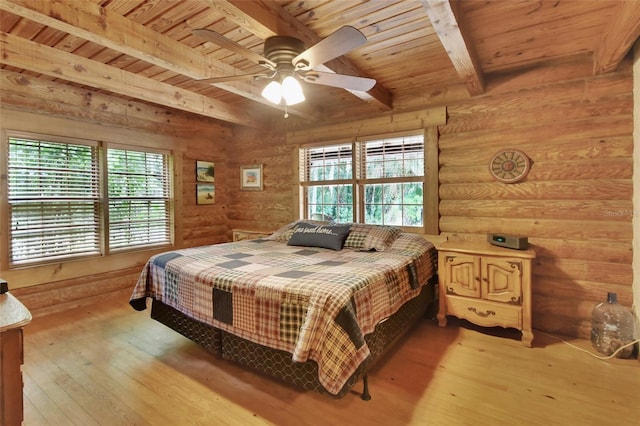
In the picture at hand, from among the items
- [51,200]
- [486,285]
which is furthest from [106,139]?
[486,285]

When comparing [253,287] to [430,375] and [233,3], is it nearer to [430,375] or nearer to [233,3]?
[430,375]

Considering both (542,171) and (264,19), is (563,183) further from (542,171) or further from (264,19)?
(264,19)

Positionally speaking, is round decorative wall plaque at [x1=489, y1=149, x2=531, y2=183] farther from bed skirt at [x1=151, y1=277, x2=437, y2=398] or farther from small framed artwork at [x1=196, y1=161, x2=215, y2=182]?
small framed artwork at [x1=196, y1=161, x2=215, y2=182]

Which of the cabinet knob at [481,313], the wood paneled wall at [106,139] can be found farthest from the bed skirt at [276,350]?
the wood paneled wall at [106,139]

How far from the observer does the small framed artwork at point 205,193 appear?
4.80m

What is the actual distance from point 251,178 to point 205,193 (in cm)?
76

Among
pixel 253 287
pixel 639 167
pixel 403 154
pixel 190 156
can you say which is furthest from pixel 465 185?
pixel 190 156

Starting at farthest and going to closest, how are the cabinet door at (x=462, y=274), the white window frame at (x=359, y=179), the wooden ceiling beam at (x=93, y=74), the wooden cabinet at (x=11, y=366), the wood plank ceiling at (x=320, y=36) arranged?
the white window frame at (x=359, y=179)
the cabinet door at (x=462, y=274)
the wooden ceiling beam at (x=93, y=74)
the wood plank ceiling at (x=320, y=36)
the wooden cabinet at (x=11, y=366)

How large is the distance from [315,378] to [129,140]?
12.2 ft

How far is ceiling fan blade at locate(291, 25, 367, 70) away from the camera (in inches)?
62.8

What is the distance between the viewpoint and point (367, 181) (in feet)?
12.7

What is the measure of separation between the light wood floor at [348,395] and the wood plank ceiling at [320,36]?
2.22 meters

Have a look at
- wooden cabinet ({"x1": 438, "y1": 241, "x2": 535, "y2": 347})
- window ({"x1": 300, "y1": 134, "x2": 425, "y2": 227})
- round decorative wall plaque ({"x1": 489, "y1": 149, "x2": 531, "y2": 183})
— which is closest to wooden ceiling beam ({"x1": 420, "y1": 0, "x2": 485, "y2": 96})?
round decorative wall plaque ({"x1": 489, "y1": 149, "x2": 531, "y2": 183})

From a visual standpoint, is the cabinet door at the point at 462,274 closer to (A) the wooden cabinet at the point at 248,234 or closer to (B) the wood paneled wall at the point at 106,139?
(A) the wooden cabinet at the point at 248,234
